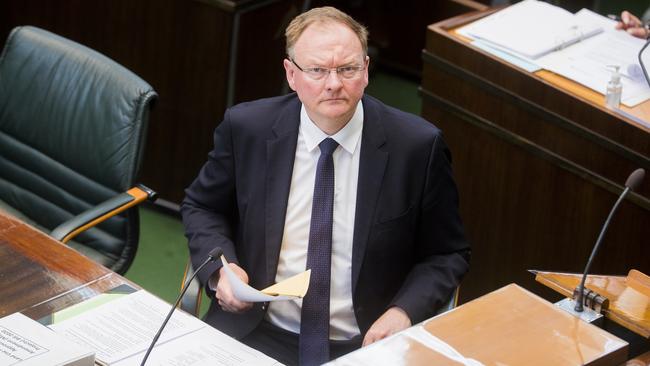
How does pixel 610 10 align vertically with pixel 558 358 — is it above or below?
below

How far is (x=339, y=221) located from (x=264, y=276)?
238mm

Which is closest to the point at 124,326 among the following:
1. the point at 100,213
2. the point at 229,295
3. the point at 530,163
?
the point at 229,295

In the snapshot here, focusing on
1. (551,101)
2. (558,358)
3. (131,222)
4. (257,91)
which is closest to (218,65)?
(257,91)

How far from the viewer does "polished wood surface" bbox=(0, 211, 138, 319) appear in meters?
2.73

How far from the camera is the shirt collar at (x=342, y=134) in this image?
2.95 metres

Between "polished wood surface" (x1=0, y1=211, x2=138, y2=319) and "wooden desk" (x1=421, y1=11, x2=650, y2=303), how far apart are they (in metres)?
1.43

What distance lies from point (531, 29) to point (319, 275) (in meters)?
1.36

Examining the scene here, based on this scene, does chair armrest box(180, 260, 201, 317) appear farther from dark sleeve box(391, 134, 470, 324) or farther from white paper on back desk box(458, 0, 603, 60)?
white paper on back desk box(458, 0, 603, 60)

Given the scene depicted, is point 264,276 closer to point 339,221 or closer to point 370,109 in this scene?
point 339,221

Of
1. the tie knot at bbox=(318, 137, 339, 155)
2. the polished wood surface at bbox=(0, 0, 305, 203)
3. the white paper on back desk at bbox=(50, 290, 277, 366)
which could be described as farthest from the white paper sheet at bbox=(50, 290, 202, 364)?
the polished wood surface at bbox=(0, 0, 305, 203)

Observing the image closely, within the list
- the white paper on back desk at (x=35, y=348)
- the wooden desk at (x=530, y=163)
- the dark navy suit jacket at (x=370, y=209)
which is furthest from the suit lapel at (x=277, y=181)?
the wooden desk at (x=530, y=163)

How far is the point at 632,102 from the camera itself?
11.3ft

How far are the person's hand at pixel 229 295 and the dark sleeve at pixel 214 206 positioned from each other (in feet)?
0.26

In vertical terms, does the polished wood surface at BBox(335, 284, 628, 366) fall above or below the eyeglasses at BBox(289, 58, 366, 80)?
below
